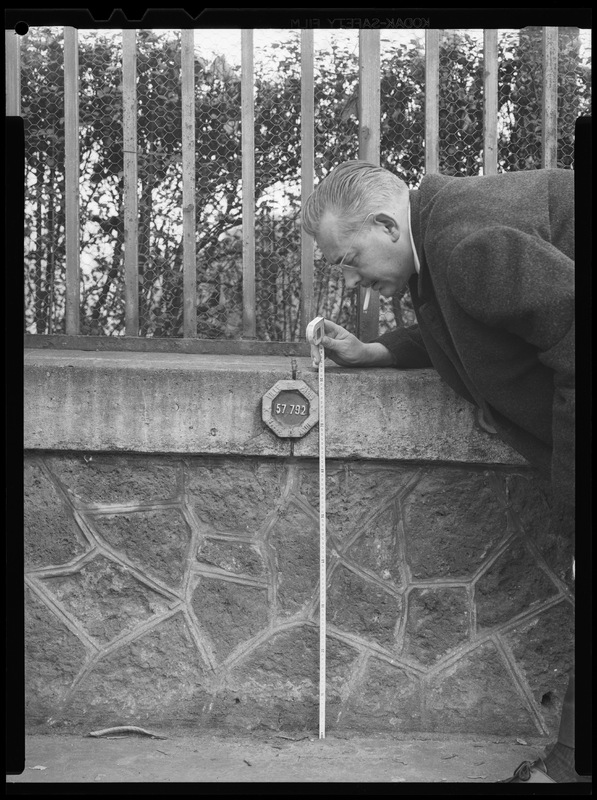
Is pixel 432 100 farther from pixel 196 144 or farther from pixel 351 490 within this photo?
pixel 351 490

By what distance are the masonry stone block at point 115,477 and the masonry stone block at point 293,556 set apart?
36 centimetres

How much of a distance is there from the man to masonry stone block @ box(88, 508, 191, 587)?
2.44 feet

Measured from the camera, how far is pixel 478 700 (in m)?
3.20

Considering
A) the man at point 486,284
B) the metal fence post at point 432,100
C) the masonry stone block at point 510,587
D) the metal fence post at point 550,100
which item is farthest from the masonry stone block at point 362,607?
the metal fence post at point 550,100

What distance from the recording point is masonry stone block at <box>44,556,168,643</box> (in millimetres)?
3172

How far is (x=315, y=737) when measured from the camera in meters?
3.14

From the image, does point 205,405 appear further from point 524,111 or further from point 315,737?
point 524,111

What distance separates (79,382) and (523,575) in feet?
4.98

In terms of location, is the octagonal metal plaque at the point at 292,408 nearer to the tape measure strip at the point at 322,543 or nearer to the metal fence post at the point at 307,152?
the tape measure strip at the point at 322,543

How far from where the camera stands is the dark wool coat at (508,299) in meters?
2.55

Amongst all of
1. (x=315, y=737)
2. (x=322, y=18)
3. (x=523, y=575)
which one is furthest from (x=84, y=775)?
(x=322, y=18)

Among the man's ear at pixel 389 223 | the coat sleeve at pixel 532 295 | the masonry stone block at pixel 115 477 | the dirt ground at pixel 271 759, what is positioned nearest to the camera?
the coat sleeve at pixel 532 295

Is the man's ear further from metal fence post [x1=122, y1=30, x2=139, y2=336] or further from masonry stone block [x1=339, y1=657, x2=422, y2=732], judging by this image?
masonry stone block [x1=339, y1=657, x2=422, y2=732]

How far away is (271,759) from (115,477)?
97 centimetres
